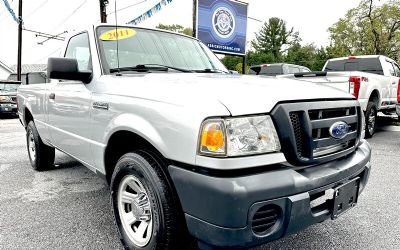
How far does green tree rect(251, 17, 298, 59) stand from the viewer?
6744 centimetres

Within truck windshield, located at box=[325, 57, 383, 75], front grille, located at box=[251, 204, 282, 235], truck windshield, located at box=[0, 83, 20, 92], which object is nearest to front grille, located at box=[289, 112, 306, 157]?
front grille, located at box=[251, 204, 282, 235]

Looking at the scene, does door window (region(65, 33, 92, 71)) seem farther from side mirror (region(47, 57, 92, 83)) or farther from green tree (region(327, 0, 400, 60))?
green tree (region(327, 0, 400, 60))

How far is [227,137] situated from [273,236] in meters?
0.58

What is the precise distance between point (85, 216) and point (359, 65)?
308 inches

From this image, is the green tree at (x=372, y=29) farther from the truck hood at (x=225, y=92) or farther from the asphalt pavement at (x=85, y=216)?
the truck hood at (x=225, y=92)

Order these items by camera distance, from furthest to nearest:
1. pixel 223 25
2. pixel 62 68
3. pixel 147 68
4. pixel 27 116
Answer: pixel 223 25 → pixel 27 116 → pixel 147 68 → pixel 62 68

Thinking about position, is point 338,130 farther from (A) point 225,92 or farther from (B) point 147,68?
(B) point 147,68

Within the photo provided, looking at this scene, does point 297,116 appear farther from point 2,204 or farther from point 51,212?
point 2,204

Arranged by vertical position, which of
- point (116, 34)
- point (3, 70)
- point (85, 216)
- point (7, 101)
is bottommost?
point (85, 216)

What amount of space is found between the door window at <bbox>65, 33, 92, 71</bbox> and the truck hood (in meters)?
0.77

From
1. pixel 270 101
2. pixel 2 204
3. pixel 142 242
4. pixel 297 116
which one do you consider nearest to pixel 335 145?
pixel 297 116

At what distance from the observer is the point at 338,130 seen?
207 centimetres

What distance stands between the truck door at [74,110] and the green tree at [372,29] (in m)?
31.5

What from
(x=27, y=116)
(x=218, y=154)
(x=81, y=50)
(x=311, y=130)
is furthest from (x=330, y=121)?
(x=27, y=116)
